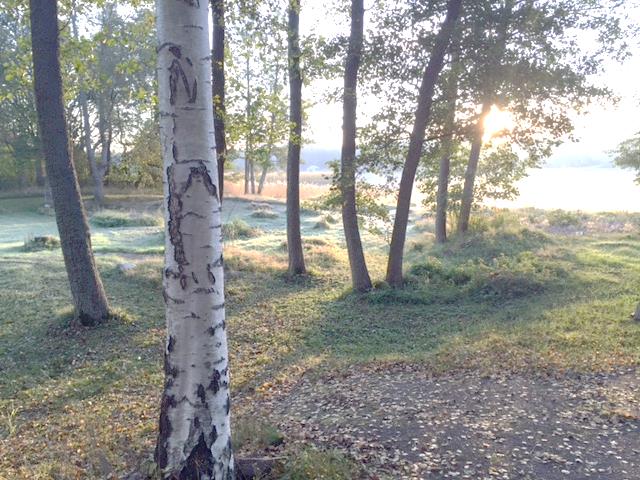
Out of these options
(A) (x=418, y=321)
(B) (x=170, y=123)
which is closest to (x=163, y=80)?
(B) (x=170, y=123)

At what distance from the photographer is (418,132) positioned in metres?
10.9

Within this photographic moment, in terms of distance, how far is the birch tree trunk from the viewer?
281 cm

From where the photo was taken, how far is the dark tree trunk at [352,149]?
34.9ft

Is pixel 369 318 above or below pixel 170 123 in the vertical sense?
below

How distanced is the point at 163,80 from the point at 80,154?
130 ft

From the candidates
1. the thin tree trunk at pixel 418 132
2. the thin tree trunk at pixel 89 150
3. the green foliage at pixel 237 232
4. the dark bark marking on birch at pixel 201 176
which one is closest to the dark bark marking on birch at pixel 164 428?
the dark bark marking on birch at pixel 201 176

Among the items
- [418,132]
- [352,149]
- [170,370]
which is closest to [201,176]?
[170,370]

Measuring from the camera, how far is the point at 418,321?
998 centimetres

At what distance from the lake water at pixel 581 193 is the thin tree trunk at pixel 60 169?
25.7 meters

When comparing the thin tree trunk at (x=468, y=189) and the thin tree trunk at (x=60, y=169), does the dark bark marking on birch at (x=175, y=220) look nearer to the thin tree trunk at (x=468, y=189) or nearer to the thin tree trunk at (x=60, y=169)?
the thin tree trunk at (x=60, y=169)

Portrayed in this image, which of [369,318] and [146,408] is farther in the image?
[369,318]

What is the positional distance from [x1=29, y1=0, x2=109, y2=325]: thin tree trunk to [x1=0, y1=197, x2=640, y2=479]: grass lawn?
58 centimetres

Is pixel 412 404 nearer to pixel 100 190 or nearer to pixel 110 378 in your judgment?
pixel 110 378

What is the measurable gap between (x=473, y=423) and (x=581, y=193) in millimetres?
46157
